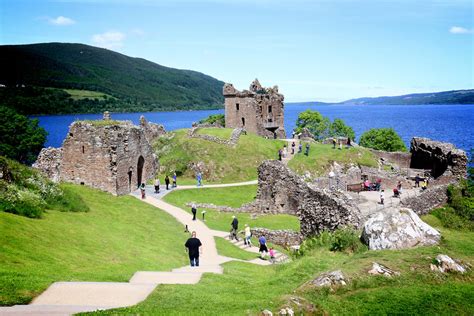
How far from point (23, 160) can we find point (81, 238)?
6685cm

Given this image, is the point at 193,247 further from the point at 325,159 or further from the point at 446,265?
the point at 325,159

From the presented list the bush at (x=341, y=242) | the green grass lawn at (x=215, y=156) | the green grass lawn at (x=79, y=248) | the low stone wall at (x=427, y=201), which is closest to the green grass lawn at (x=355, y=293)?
the bush at (x=341, y=242)

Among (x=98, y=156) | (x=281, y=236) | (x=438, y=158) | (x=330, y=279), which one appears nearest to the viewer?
(x=330, y=279)

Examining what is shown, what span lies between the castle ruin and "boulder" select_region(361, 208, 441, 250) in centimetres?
2586

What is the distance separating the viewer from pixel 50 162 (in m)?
40.9

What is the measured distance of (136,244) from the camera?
79.9ft

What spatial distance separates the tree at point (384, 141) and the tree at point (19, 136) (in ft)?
204

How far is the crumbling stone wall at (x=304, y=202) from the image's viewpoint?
23.7 metres

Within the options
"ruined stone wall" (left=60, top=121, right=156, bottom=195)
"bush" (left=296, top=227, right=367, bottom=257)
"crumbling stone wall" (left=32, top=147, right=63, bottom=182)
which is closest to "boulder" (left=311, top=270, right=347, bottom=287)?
"bush" (left=296, top=227, right=367, bottom=257)

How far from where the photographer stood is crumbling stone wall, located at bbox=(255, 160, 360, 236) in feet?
77.7

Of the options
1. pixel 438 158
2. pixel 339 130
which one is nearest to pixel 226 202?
pixel 438 158

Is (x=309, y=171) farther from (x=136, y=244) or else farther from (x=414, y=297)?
(x=414, y=297)

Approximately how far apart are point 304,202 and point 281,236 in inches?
194

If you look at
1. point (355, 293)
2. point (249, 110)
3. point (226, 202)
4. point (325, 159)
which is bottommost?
point (226, 202)
